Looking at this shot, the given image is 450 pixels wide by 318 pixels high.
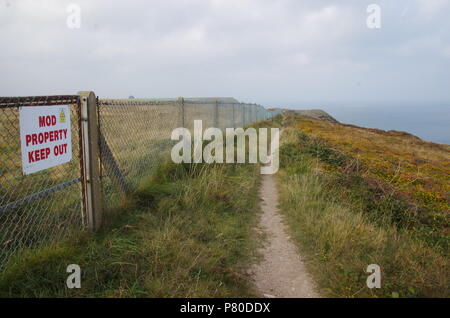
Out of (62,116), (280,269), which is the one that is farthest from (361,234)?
(62,116)

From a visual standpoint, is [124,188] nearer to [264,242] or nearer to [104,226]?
[104,226]

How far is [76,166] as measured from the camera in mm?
4266

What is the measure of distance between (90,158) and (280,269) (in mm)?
2590

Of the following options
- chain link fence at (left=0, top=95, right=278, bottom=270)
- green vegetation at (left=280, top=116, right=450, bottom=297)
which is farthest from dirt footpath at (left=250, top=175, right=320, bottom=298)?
chain link fence at (left=0, top=95, right=278, bottom=270)

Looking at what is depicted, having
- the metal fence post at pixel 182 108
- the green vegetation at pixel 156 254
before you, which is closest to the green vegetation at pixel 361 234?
the green vegetation at pixel 156 254

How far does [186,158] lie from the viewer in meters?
6.82

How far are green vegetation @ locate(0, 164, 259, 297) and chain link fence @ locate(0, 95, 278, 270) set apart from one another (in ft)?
0.86

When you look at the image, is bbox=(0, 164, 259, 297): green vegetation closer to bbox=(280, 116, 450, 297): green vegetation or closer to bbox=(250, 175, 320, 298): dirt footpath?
bbox=(250, 175, 320, 298): dirt footpath

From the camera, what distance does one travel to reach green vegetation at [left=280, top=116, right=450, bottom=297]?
3.15 m

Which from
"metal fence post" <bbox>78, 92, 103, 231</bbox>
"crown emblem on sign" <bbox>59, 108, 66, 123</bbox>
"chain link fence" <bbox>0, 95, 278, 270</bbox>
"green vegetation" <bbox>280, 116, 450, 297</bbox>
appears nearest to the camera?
"green vegetation" <bbox>280, 116, 450, 297</bbox>

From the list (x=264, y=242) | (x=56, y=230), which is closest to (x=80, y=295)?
(x=56, y=230)
